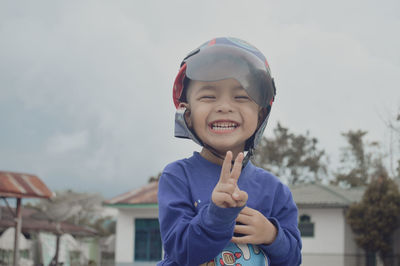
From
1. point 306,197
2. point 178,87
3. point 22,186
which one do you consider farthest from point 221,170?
point 306,197

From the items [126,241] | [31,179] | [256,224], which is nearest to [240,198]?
[256,224]

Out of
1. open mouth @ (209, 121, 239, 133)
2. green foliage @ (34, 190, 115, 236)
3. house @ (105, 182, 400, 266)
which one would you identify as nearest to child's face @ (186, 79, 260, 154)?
open mouth @ (209, 121, 239, 133)

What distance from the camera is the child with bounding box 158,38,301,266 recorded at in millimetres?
2299

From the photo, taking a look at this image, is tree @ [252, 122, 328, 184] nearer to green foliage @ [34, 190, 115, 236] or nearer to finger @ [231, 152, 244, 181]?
green foliage @ [34, 190, 115, 236]

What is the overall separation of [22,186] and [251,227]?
17258mm

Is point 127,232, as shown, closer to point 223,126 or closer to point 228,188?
point 223,126

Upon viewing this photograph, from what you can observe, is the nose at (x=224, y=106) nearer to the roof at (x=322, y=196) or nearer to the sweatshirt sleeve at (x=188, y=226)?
the sweatshirt sleeve at (x=188, y=226)

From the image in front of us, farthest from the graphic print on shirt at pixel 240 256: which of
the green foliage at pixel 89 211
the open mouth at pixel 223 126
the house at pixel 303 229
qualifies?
the green foliage at pixel 89 211

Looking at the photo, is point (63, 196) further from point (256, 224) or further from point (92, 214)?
point (256, 224)

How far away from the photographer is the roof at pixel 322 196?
87.6 ft

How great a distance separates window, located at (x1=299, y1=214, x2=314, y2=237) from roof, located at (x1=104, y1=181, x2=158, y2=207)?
24.2 feet

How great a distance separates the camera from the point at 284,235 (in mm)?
A: 2400

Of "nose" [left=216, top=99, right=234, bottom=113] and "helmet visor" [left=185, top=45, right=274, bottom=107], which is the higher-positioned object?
"helmet visor" [left=185, top=45, right=274, bottom=107]

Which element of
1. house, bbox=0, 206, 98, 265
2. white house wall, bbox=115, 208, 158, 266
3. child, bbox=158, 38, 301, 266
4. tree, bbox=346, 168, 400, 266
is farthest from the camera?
white house wall, bbox=115, 208, 158, 266
